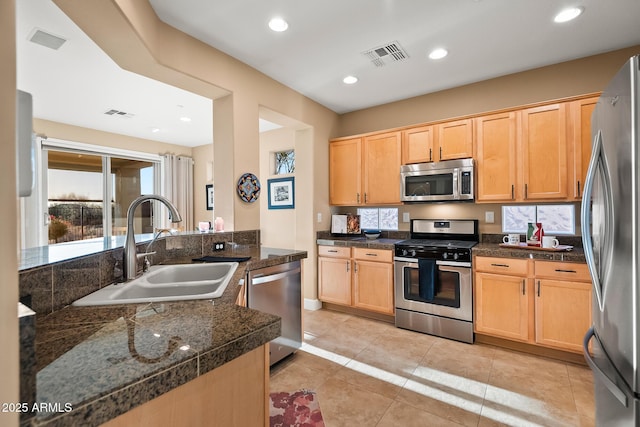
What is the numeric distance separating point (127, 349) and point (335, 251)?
3101 mm

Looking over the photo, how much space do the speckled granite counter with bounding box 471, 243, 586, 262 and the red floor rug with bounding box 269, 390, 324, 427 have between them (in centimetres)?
201

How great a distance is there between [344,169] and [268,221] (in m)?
1.85

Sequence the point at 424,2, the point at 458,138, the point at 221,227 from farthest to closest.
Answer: the point at 458,138
the point at 221,227
the point at 424,2

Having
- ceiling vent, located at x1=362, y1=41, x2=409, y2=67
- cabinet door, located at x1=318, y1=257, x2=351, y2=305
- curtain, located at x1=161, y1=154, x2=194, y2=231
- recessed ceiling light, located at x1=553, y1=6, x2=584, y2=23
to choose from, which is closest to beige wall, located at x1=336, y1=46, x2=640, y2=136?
recessed ceiling light, located at x1=553, y1=6, x2=584, y2=23

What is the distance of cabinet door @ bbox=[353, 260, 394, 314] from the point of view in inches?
133

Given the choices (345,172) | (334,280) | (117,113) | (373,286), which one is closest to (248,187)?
(345,172)

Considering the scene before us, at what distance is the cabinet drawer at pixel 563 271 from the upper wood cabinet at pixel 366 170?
5.11 ft

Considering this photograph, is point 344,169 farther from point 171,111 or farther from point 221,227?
point 171,111

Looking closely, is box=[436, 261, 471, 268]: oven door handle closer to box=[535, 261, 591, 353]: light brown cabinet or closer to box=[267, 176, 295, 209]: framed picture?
box=[535, 261, 591, 353]: light brown cabinet

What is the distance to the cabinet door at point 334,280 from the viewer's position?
3691mm

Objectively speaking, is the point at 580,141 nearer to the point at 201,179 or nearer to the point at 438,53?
the point at 438,53

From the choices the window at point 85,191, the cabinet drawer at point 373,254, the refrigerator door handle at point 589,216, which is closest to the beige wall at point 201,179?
the window at point 85,191

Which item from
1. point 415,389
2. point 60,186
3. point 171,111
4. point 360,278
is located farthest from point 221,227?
point 60,186

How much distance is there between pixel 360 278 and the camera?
3588 mm
